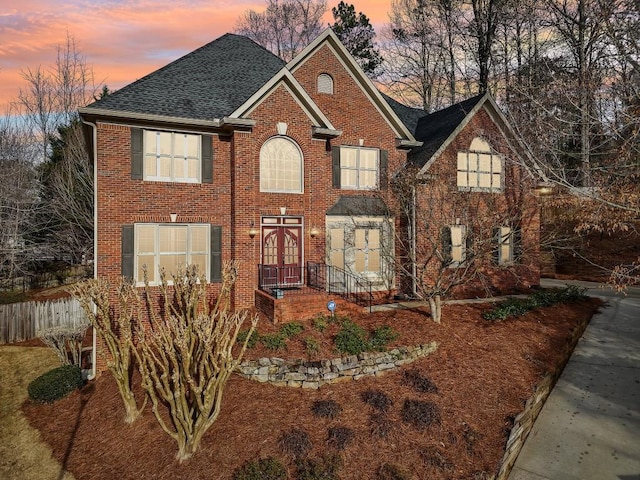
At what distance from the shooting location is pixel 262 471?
238 inches

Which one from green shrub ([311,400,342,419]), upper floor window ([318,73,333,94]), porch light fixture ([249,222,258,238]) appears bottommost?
green shrub ([311,400,342,419])

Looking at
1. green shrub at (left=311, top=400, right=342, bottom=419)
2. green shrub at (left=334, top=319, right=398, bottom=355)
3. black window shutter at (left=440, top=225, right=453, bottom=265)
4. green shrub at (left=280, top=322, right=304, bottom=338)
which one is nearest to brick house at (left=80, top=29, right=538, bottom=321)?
black window shutter at (left=440, top=225, right=453, bottom=265)

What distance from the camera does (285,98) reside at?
12906 mm

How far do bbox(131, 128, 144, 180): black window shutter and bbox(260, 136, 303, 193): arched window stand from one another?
11.9ft

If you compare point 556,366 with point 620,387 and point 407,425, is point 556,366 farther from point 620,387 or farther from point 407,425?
point 407,425

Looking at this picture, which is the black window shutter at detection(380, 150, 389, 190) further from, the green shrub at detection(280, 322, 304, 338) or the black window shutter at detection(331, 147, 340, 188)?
the green shrub at detection(280, 322, 304, 338)

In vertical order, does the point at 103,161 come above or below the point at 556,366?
above

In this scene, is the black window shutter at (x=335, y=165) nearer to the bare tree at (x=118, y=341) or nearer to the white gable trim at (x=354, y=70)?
the white gable trim at (x=354, y=70)

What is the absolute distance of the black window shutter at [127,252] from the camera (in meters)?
11.4

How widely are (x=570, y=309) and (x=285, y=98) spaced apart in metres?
11.7

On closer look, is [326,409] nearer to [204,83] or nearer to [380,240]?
[380,240]

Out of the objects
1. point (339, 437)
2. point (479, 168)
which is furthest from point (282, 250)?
point (479, 168)

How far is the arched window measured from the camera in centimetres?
1295

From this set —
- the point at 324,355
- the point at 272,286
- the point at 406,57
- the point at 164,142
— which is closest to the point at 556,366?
the point at 324,355
